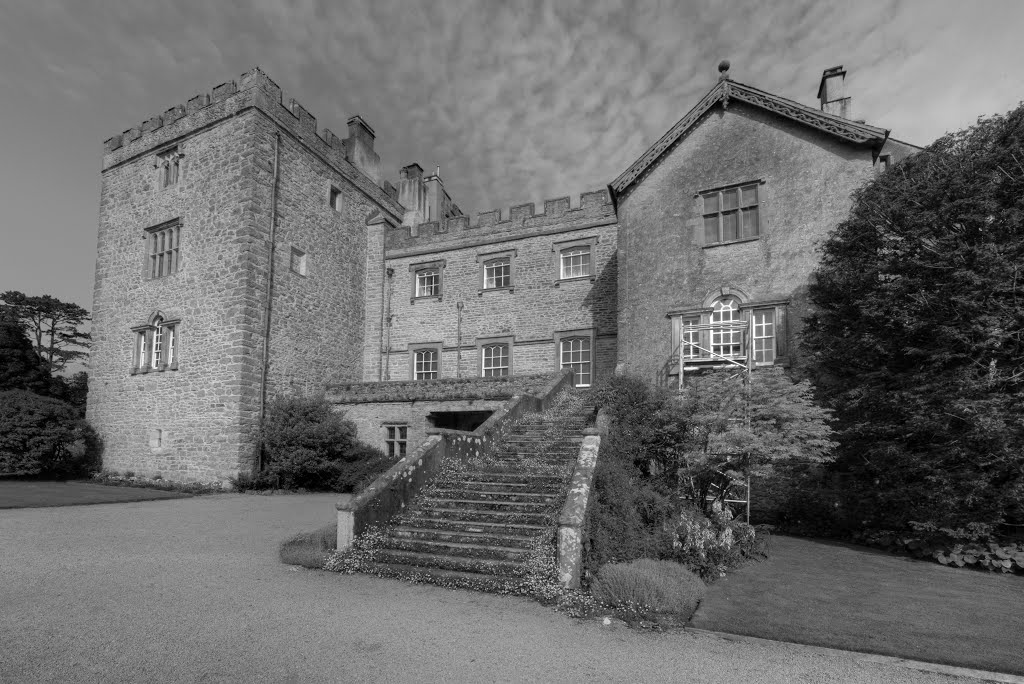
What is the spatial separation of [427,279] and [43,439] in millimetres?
15051

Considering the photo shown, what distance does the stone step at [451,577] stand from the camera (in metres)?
7.18

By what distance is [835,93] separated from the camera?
2055cm

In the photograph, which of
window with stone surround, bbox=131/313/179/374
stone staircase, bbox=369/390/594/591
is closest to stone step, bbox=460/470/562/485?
stone staircase, bbox=369/390/594/591

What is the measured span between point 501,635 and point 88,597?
4908 mm

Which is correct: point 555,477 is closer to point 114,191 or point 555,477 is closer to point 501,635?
point 501,635

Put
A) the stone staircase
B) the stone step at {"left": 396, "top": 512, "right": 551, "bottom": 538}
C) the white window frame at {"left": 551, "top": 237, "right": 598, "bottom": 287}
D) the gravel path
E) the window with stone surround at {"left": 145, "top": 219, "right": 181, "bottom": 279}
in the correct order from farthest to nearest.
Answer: the white window frame at {"left": 551, "top": 237, "right": 598, "bottom": 287} < the window with stone surround at {"left": 145, "top": 219, "right": 181, "bottom": 279} < the stone step at {"left": 396, "top": 512, "right": 551, "bottom": 538} < the stone staircase < the gravel path

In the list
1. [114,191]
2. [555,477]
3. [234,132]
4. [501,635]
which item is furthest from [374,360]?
[501,635]

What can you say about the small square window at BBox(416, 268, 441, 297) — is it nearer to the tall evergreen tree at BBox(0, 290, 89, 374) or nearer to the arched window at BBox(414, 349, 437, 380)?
the arched window at BBox(414, 349, 437, 380)

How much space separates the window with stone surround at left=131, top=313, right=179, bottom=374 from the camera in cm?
2045

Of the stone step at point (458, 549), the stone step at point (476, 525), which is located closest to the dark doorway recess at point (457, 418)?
the stone step at point (476, 525)

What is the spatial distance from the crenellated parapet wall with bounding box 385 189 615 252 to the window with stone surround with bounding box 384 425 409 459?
847cm

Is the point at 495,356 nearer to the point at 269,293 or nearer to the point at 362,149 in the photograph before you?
the point at 269,293

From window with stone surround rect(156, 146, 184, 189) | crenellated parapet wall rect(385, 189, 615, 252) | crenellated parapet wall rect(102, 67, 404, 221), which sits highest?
crenellated parapet wall rect(102, 67, 404, 221)

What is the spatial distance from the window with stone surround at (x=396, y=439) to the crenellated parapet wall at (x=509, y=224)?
847cm
